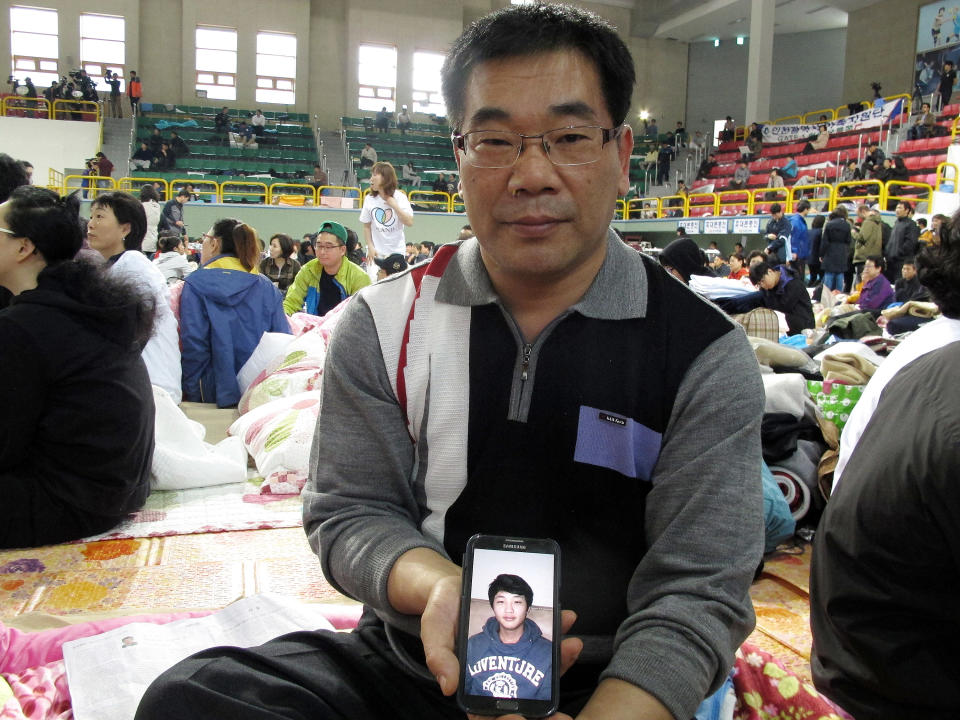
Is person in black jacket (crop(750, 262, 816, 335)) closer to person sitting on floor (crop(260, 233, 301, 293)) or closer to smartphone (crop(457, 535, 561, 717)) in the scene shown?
person sitting on floor (crop(260, 233, 301, 293))

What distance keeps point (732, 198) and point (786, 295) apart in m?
10.6

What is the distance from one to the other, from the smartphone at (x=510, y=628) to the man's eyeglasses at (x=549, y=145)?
0.50 meters

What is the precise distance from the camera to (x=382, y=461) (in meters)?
1.14

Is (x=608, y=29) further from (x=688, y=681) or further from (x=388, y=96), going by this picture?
(x=388, y=96)

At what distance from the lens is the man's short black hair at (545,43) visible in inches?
41.9

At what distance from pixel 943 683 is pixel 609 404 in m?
0.68

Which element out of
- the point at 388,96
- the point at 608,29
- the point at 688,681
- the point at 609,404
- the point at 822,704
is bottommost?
the point at 822,704

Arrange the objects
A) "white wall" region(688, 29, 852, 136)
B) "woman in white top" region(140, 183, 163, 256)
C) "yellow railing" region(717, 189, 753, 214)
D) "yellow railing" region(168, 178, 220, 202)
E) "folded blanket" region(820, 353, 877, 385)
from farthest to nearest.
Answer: "white wall" region(688, 29, 852, 136)
"yellow railing" region(717, 189, 753, 214)
"yellow railing" region(168, 178, 220, 202)
"woman in white top" region(140, 183, 163, 256)
"folded blanket" region(820, 353, 877, 385)

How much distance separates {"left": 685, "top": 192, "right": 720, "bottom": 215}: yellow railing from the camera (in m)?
14.7

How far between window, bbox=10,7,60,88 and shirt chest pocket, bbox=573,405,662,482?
20.3m

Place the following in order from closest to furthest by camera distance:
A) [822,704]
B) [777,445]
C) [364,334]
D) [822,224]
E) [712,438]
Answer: [712,438] < [364,334] < [822,704] < [777,445] < [822,224]

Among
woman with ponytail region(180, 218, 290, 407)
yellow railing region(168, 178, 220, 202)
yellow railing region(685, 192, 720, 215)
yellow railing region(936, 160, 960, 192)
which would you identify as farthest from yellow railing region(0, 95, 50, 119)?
yellow railing region(936, 160, 960, 192)

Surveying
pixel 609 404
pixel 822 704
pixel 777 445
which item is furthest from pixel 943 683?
pixel 777 445

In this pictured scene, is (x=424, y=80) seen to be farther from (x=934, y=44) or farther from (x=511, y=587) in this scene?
(x=511, y=587)
